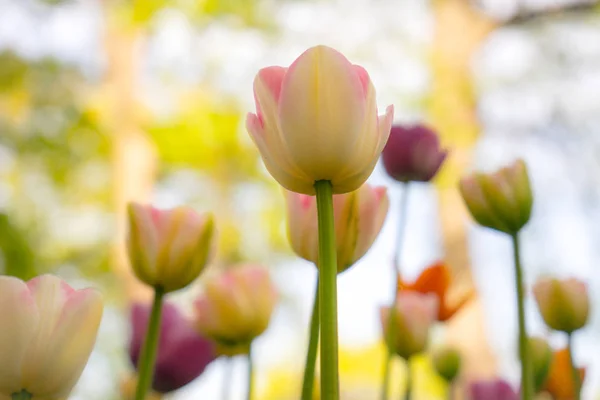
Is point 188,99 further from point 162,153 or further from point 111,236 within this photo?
point 111,236

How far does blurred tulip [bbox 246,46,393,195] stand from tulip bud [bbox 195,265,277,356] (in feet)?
0.59

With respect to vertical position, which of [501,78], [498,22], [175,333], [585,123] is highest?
[498,22]

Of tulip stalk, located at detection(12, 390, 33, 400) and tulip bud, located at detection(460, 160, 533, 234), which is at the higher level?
tulip bud, located at detection(460, 160, 533, 234)

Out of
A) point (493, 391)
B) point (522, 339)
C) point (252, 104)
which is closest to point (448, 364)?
point (493, 391)

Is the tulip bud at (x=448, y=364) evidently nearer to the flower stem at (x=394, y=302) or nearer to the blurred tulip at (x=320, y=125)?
the flower stem at (x=394, y=302)

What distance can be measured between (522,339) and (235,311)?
162mm

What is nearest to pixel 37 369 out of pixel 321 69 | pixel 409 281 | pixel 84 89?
pixel 321 69

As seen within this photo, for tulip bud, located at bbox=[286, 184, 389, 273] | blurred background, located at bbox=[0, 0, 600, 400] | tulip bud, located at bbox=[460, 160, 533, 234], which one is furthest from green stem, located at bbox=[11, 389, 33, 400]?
blurred background, located at bbox=[0, 0, 600, 400]

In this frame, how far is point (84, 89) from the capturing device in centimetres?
314

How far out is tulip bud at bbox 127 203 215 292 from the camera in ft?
0.97

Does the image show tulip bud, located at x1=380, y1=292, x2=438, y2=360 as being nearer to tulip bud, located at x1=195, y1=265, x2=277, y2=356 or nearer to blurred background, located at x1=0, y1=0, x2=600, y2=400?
tulip bud, located at x1=195, y1=265, x2=277, y2=356

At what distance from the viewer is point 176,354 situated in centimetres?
39

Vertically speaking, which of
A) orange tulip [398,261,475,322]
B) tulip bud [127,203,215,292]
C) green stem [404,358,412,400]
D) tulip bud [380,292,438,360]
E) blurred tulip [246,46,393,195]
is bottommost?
green stem [404,358,412,400]

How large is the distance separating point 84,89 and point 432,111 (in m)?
1.62
